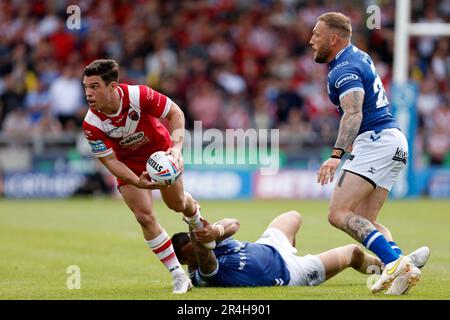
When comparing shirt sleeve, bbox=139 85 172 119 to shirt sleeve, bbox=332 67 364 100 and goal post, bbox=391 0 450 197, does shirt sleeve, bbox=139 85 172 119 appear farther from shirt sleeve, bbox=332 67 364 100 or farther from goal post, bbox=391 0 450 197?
goal post, bbox=391 0 450 197

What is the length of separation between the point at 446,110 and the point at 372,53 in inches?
100

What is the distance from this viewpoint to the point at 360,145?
29.0ft

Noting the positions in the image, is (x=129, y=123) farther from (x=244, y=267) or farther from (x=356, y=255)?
(x=356, y=255)

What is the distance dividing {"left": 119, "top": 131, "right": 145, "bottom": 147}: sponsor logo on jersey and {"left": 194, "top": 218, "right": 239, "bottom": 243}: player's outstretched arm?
1109mm

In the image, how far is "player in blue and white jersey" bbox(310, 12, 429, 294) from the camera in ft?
27.7

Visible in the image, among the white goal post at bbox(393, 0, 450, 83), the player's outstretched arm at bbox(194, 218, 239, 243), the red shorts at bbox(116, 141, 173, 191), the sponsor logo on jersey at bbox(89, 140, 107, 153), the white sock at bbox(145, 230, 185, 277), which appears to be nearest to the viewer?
the player's outstretched arm at bbox(194, 218, 239, 243)

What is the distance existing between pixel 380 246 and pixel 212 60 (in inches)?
668

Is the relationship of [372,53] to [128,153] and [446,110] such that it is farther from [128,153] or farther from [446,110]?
[128,153]

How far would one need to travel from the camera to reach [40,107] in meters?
23.2

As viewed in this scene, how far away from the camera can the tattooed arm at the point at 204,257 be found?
844 centimetres

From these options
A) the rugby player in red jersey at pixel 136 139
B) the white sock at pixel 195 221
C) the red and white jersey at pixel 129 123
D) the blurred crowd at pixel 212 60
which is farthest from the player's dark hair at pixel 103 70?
the blurred crowd at pixel 212 60

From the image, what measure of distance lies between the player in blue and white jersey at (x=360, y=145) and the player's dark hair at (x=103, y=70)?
188cm

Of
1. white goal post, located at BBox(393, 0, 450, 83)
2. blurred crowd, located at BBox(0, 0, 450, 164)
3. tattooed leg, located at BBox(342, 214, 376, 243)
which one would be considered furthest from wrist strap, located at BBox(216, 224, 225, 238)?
blurred crowd, located at BBox(0, 0, 450, 164)

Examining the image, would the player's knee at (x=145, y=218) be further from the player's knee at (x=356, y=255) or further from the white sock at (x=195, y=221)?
the player's knee at (x=356, y=255)
